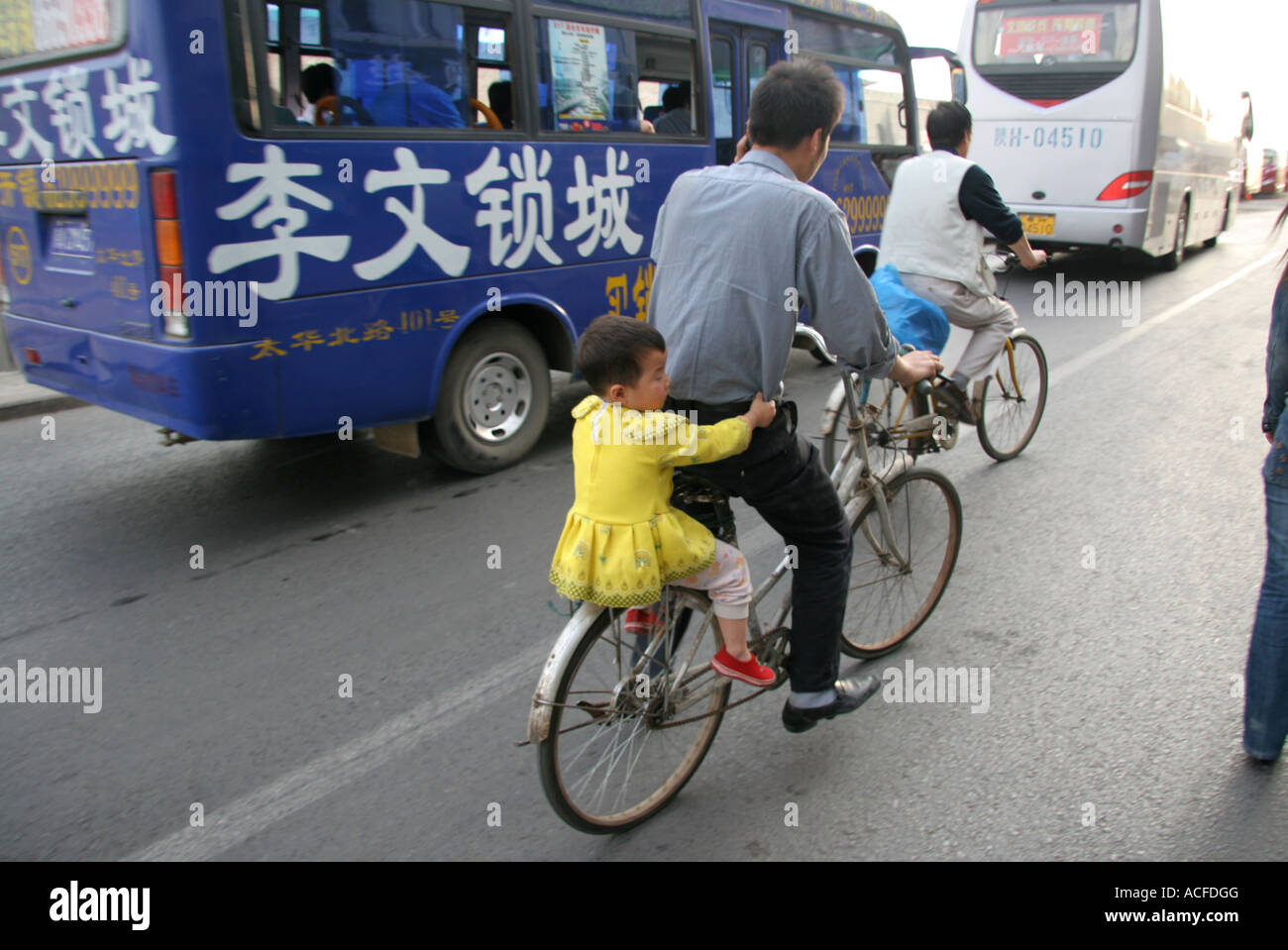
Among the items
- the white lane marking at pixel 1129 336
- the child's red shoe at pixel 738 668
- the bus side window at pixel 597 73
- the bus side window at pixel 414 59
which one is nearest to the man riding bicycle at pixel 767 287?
the child's red shoe at pixel 738 668

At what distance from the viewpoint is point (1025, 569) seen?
4.26 metres

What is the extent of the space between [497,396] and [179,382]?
1766 millimetres

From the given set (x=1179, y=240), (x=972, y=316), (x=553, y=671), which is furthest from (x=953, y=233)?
(x=1179, y=240)

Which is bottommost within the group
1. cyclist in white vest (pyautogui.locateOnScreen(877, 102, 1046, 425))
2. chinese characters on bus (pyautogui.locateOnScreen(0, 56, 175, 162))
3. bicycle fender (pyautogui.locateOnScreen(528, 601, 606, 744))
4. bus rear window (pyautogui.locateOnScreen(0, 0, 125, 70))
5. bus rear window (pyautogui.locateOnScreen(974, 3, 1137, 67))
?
bicycle fender (pyautogui.locateOnScreen(528, 601, 606, 744))

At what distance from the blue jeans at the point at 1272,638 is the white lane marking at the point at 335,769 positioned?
2159 millimetres

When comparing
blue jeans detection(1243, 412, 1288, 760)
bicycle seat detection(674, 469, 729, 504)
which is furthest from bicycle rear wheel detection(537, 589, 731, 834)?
blue jeans detection(1243, 412, 1288, 760)

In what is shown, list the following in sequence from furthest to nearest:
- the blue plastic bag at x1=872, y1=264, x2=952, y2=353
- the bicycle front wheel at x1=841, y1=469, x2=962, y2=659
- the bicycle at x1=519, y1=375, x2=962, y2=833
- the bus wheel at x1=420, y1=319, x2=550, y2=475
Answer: the bus wheel at x1=420, y1=319, x2=550, y2=475
the blue plastic bag at x1=872, y1=264, x2=952, y2=353
the bicycle front wheel at x1=841, y1=469, x2=962, y2=659
the bicycle at x1=519, y1=375, x2=962, y2=833

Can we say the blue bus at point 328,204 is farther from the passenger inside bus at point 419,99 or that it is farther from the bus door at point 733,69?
the bus door at point 733,69

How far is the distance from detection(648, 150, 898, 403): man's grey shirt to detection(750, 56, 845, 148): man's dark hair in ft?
0.20

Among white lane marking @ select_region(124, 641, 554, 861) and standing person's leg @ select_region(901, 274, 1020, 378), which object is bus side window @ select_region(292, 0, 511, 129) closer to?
standing person's leg @ select_region(901, 274, 1020, 378)

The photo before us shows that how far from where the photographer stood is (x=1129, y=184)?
11766 mm

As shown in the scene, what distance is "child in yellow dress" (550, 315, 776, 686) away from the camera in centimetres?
235

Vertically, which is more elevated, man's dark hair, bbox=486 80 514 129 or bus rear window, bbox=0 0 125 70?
bus rear window, bbox=0 0 125 70
